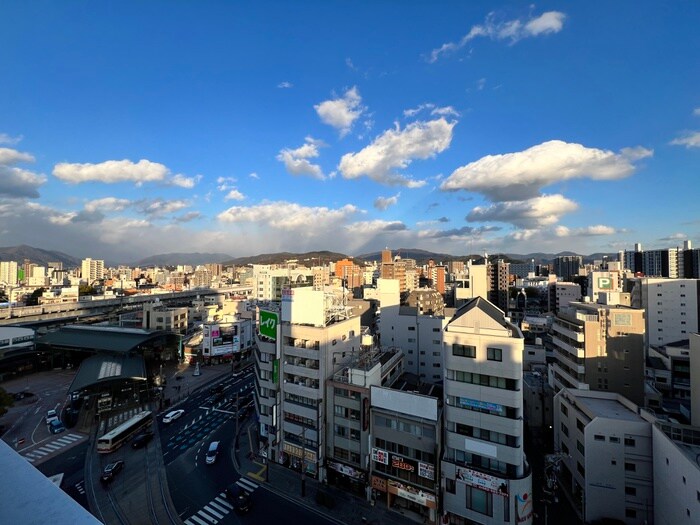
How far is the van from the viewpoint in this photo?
30962 millimetres

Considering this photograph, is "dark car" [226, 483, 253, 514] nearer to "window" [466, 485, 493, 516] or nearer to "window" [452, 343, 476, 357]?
"window" [466, 485, 493, 516]

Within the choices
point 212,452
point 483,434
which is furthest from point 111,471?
point 483,434

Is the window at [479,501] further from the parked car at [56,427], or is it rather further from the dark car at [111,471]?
the parked car at [56,427]

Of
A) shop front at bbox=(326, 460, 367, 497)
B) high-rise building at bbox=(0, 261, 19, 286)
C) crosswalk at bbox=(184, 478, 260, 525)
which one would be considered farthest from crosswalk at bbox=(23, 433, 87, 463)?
high-rise building at bbox=(0, 261, 19, 286)

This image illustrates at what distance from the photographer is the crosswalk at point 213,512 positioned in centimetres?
2414

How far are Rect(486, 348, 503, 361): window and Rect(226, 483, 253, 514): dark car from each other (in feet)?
68.2

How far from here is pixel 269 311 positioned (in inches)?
1291

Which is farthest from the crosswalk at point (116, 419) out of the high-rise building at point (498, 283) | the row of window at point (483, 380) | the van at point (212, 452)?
the high-rise building at point (498, 283)

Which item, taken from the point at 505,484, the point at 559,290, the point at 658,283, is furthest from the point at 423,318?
the point at 559,290

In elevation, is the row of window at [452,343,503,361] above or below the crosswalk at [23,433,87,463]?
above

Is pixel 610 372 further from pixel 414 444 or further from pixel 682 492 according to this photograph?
pixel 414 444

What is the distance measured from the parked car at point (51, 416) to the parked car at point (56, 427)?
0.54 m

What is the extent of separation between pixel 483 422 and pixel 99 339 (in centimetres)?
5932

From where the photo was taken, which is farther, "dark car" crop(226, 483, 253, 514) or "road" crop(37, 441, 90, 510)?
"road" crop(37, 441, 90, 510)
